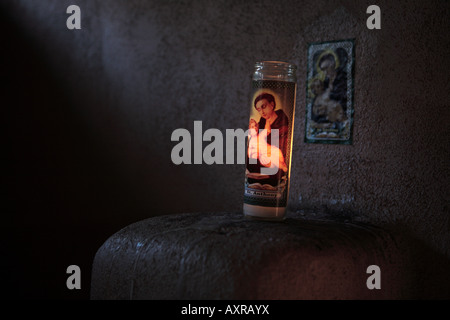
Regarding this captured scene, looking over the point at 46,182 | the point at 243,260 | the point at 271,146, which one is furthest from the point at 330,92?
the point at 46,182

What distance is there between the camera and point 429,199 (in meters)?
0.90

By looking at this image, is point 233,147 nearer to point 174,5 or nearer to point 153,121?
point 153,121

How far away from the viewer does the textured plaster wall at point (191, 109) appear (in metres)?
0.91

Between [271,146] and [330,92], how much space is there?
9.9 inches

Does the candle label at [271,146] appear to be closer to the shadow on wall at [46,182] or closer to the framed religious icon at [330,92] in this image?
the framed religious icon at [330,92]

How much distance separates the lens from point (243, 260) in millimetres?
673

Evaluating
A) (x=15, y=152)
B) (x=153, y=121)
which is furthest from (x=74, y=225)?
(x=153, y=121)

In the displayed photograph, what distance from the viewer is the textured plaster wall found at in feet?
3.00

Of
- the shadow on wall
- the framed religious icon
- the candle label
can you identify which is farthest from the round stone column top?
the shadow on wall

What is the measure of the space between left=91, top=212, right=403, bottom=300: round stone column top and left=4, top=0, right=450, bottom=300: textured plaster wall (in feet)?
0.46

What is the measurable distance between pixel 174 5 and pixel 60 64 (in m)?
0.48

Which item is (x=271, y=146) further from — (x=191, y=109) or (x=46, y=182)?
(x=46, y=182)

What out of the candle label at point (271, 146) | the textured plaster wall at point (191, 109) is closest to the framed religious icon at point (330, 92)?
the textured plaster wall at point (191, 109)

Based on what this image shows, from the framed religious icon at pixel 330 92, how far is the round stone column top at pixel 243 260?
222mm
